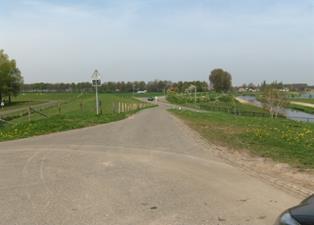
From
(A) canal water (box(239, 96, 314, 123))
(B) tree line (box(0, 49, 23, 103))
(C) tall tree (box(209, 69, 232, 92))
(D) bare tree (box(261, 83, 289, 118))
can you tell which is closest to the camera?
(A) canal water (box(239, 96, 314, 123))

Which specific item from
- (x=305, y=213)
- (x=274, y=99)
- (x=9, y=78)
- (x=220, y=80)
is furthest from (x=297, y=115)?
(x=305, y=213)

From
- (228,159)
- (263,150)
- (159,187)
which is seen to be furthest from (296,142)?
(159,187)

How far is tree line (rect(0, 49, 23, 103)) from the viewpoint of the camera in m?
91.0

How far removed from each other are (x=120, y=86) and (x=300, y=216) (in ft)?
543

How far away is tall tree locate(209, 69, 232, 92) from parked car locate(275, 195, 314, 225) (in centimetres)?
14194

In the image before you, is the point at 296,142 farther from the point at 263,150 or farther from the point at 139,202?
the point at 139,202

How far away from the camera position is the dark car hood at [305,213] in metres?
3.44

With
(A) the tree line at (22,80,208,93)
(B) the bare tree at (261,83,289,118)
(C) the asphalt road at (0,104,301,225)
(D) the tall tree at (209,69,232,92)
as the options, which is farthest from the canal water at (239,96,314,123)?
(A) the tree line at (22,80,208,93)

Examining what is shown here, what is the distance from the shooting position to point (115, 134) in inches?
667

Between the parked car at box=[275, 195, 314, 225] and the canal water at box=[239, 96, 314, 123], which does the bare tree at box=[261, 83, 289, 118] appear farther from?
the parked car at box=[275, 195, 314, 225]

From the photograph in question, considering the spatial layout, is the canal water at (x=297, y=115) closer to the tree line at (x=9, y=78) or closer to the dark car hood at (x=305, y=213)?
the dark car hood at (x=305, y=213)

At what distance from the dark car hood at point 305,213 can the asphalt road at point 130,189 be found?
5.31ft

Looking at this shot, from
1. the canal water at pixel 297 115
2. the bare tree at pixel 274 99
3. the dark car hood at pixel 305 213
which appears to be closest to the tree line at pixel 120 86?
the canal water at pixel 297 115

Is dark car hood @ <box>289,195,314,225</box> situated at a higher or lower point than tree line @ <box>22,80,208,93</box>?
higher
